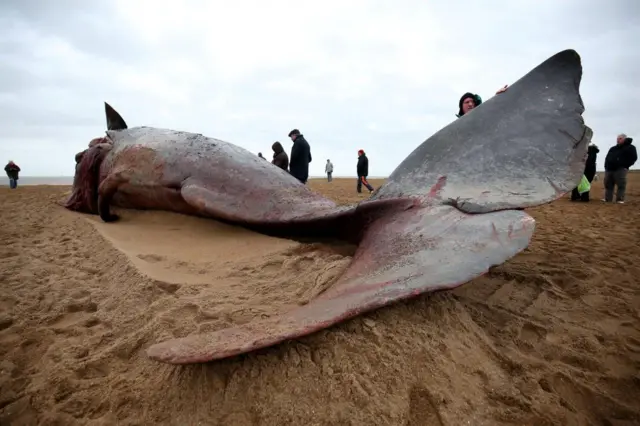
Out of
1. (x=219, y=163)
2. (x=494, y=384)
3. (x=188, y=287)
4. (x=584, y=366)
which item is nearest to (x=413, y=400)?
(x=494, y=384)

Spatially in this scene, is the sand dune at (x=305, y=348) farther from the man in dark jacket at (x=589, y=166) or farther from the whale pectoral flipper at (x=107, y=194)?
the man in dark jacket at (x=589, y=166)

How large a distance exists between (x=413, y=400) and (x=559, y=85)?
257 centimetres

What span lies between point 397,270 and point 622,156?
9.37m

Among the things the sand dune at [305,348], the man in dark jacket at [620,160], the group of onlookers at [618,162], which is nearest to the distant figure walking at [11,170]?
the sand dune at [305,348]

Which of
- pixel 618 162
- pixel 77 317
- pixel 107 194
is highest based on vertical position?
pixel 618 162

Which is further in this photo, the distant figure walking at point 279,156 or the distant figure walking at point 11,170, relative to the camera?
the distant figure walking at point 11,170

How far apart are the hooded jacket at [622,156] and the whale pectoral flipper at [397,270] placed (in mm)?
8621

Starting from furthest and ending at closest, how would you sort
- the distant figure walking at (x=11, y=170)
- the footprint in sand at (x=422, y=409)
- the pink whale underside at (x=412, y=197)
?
the distant figure walking at (x=11, y=170), the pink whale underside at (x=412, y=197), the footprint in sand at (x=422, y=409)

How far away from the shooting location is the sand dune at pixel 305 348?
1.25 meters

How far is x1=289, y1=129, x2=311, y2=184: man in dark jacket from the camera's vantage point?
304 inches

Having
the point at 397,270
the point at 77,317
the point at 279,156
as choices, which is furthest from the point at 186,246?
the point at 279,156

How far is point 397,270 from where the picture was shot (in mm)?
1551

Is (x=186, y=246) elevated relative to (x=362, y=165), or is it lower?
lower

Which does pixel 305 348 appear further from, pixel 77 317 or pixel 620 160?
pixel 620 160
